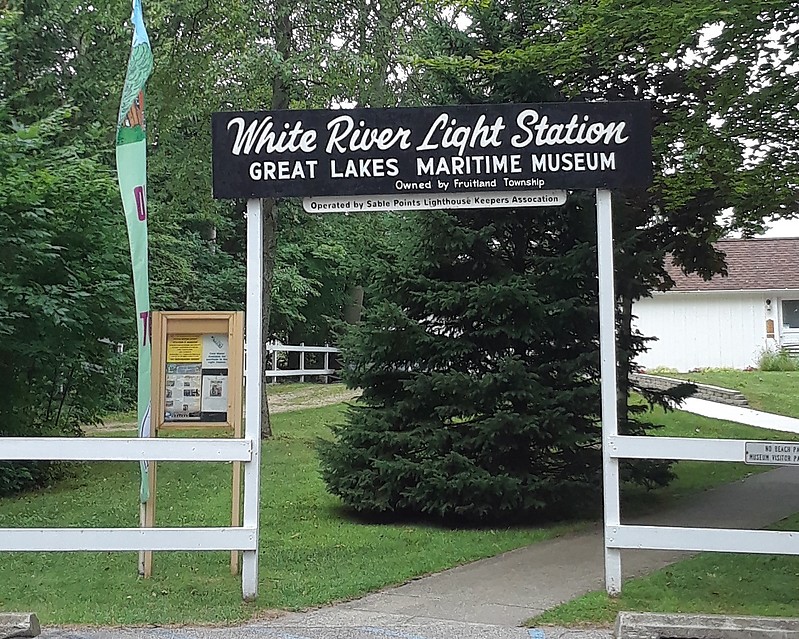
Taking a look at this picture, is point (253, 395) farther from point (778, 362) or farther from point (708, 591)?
point (778, 362)

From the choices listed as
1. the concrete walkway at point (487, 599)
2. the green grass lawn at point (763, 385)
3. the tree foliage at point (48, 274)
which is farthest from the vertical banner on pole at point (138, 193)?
the green grass lawn at point (763, 385)

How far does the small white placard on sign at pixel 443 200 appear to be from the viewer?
6969 millimetres

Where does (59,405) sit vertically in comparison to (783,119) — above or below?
below

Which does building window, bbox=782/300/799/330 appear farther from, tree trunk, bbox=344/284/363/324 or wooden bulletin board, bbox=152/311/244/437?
wooden bulletin board, bbox=152/311/244/437

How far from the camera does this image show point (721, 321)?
103ft

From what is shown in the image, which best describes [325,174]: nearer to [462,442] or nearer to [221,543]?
[221,543]

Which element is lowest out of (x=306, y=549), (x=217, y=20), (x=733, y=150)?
(x=306, y=549)

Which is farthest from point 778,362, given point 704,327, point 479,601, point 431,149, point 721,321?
point 431,149

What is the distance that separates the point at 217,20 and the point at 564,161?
10.3 metres

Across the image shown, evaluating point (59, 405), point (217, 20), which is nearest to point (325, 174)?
point (59, 405)

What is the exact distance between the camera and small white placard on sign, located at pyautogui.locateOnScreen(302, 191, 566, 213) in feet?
22.9

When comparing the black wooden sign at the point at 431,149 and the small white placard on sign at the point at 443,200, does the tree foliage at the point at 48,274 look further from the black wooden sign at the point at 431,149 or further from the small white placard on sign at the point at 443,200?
the small white placard on sign at the point at 443,200

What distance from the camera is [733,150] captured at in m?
9.42

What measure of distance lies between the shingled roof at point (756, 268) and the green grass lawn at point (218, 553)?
59.4 feet
